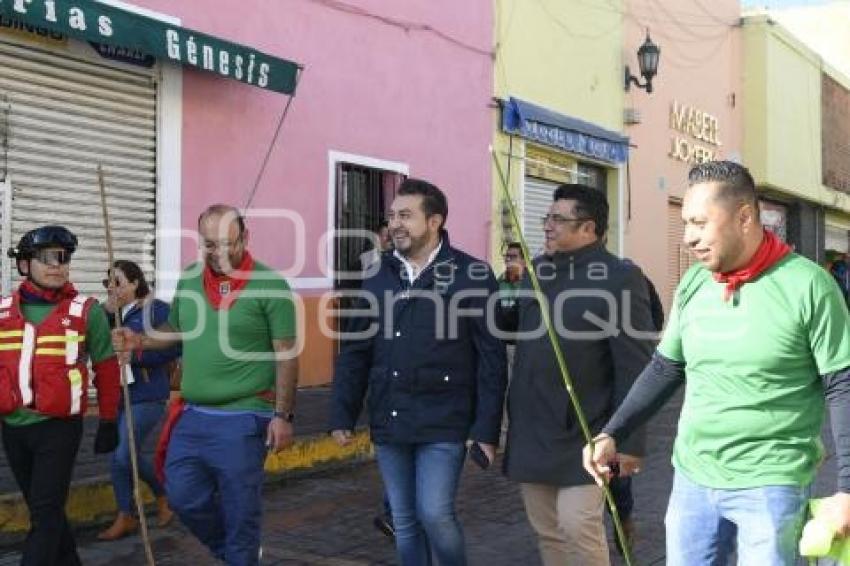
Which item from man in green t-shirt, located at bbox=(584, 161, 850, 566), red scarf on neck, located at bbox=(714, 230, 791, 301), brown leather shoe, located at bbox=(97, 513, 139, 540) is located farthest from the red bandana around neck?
red scarf on neck, located at bbox=(714, 230, 791, 301)

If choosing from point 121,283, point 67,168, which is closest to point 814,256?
point 67,168

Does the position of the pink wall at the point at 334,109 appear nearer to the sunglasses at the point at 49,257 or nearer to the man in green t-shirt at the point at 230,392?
the sunglasses at the point at 49,257

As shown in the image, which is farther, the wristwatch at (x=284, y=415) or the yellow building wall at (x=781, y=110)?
the yellow building wall at (x=781, y=110)

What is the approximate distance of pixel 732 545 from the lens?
122 inches

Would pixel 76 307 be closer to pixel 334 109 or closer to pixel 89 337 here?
pixel 89 337

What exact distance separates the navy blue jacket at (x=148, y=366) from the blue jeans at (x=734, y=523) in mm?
3369

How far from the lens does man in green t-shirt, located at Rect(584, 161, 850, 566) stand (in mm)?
2783

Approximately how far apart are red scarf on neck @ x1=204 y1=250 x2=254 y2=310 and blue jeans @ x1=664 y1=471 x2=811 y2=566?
2.10 m

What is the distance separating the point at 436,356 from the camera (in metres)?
4.14

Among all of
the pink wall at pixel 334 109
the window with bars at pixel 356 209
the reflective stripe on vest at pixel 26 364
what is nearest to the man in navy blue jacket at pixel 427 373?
the reflective stripe on vest at pixel 26 364

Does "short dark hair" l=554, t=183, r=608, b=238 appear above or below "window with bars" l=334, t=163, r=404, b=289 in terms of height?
below

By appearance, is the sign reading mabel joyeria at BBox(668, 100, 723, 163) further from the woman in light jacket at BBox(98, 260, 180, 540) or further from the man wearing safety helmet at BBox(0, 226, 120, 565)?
the man wearing safety helmet at BBox(0, 226, 120, 565)

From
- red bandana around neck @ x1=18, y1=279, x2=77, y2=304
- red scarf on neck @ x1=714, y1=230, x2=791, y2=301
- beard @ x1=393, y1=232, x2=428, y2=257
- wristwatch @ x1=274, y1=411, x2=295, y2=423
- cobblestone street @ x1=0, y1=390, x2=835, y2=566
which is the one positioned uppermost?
beard @ x1=393, y1=232, x2=428, y2=257

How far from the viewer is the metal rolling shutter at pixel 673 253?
62.6ft
